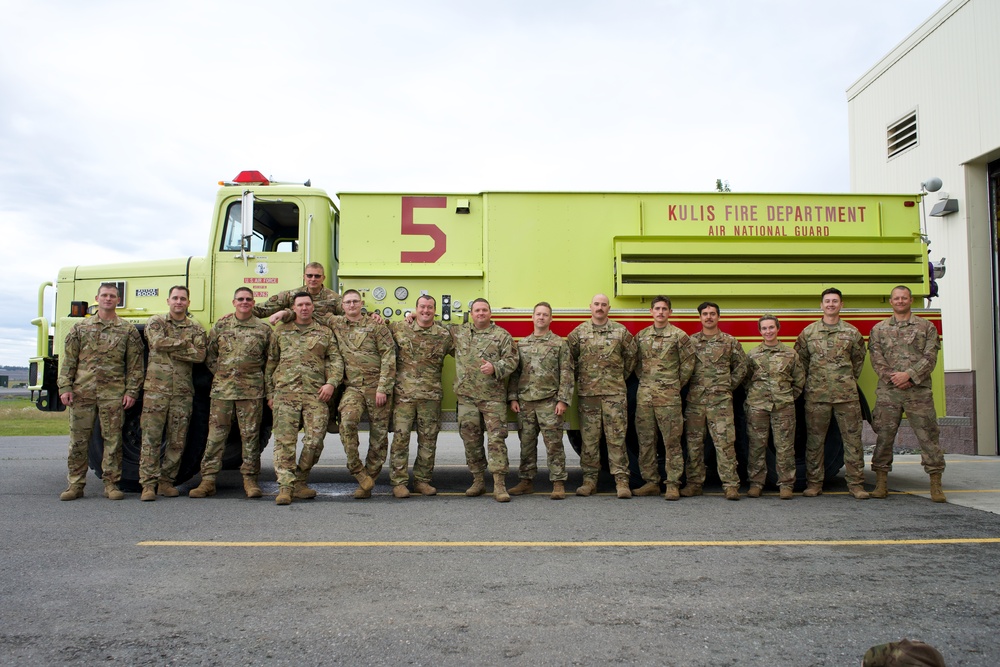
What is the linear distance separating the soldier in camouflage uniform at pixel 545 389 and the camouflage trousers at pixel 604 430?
0.26 meters

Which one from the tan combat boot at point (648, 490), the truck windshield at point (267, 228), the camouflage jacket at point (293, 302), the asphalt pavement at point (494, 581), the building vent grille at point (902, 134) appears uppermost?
the building vent grille at point (902, 134)

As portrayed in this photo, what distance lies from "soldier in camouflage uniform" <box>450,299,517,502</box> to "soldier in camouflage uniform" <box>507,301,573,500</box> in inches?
6.5

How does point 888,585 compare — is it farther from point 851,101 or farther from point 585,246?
point 851,101

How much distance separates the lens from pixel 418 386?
668 centimetres

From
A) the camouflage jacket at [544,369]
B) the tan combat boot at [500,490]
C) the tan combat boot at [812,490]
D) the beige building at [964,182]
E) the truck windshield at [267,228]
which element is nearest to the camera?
the tan combat boot at [500,490]

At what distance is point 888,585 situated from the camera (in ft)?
12.8

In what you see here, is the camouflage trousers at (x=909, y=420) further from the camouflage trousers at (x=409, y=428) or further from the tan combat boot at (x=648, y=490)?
the camouflage trousers at (x=409, y=428)

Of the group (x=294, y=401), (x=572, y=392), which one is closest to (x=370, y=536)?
(x=294, y=401)

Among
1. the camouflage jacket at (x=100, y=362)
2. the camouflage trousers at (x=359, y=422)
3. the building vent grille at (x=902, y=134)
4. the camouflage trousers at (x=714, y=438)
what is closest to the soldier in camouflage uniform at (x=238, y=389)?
the camouflage jacket at (x=100, y=362)

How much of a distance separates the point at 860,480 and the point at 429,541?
4340 mm

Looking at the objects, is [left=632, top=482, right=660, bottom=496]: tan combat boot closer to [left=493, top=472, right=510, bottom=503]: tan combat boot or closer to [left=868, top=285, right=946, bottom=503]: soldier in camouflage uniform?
[left=493, top=472, right=510, bottom=503]: tan combat boot

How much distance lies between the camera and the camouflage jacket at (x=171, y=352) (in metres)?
6.63

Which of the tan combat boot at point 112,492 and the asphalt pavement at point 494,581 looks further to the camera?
the tan combat boot at point 112,492

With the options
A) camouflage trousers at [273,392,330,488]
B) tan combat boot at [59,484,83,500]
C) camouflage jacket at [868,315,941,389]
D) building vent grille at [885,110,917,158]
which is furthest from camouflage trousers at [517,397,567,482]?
Answer: building vent grille at [885,110,917,158]
